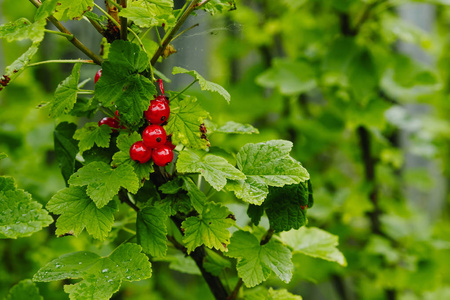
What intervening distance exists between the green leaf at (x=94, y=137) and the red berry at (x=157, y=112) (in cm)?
6

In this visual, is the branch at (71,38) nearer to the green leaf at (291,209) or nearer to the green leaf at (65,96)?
the green leaf at (65,96)

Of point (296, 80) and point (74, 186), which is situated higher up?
point (74, 186)

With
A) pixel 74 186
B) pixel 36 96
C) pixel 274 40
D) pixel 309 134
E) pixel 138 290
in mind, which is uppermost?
pixel 74 186

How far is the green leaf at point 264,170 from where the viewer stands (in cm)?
49

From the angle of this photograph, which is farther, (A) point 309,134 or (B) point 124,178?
(A) point 309,134

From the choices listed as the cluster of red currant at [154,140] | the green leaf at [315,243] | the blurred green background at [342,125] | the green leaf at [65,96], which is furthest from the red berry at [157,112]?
the blurred green background at [342,125]

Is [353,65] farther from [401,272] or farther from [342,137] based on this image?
[401,272]

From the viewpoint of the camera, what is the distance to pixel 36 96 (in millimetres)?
1879

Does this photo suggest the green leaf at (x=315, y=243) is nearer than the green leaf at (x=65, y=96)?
No

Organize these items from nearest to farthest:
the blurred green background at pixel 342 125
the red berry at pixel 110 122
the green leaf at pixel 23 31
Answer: the green leaf at pixel 23 31 → the red berry at pixel 110 122 → the blurred green background at pixel 342 125

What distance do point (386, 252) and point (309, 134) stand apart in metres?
0.48

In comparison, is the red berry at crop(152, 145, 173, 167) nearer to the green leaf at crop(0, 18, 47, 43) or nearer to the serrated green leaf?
the serrated green leaf

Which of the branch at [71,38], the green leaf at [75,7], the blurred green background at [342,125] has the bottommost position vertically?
the blurred green background at [342,125]

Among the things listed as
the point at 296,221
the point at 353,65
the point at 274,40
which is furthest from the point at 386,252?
the point at 274,40
